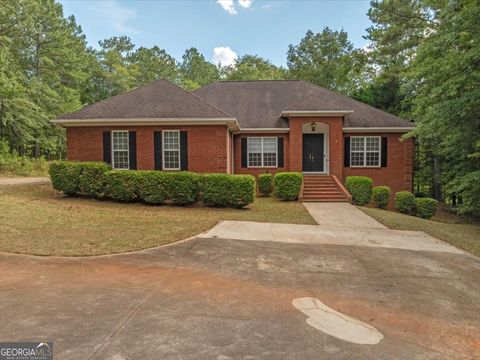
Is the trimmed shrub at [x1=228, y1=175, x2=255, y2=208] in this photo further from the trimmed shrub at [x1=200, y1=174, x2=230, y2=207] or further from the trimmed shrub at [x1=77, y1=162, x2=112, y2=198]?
the trimmed shrub at [x1=77, y1=162, x2=112, y2=198]

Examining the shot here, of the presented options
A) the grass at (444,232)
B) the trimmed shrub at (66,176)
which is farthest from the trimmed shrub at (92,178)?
the grass at (444,232)

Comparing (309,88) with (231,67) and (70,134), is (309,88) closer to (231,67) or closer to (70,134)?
(70,134)

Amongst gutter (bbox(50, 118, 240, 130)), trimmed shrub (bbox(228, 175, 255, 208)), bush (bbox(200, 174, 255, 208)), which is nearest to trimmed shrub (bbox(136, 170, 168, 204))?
bush (bbox(200, 174, 255, 208))

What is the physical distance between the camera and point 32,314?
3.60 meters

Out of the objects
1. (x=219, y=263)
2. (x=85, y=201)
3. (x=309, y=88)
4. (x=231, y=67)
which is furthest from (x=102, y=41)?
(x=219, y=263)

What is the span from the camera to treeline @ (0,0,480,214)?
9977 millimetres

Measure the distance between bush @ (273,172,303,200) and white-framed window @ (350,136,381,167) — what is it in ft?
15.6

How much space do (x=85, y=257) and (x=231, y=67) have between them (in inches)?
1888

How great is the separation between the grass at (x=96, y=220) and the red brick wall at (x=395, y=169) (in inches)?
232

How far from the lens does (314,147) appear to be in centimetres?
1778

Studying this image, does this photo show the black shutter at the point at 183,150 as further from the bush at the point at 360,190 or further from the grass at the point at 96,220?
the bush at the point at 360,190

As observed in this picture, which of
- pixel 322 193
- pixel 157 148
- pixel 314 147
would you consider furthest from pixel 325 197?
pixel 157 148

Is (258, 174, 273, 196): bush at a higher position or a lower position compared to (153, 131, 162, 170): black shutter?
lower

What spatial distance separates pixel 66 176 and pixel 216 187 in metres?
5.71
